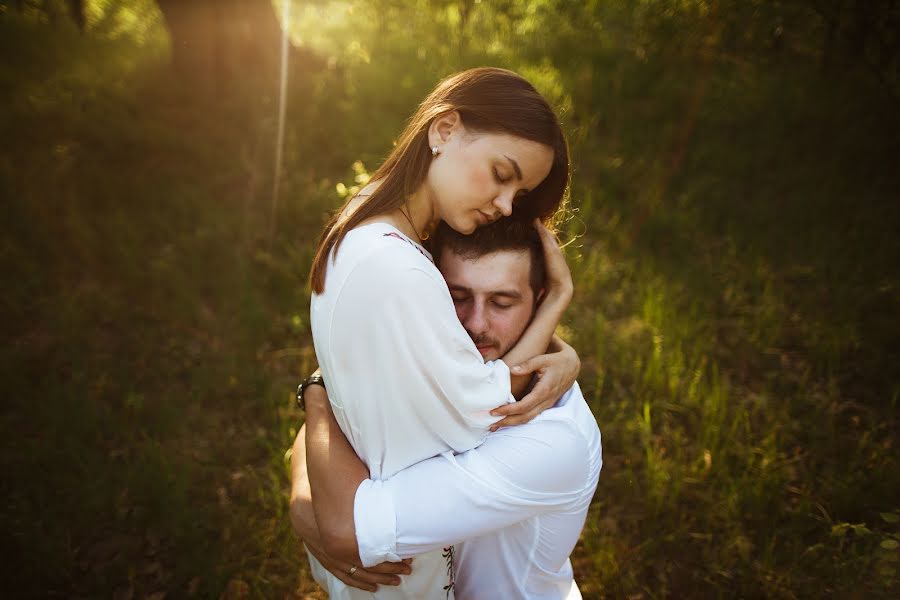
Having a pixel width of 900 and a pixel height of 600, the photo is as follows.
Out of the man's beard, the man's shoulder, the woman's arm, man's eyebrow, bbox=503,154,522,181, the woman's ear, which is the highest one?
the woman's ear

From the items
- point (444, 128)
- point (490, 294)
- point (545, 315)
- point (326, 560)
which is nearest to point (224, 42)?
point (444, 128)

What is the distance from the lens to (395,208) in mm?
2258

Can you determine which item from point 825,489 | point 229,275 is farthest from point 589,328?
point 229,275

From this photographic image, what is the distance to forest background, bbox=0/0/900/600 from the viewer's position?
3467 mm

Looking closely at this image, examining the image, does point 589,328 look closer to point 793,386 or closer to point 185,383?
point 793,386

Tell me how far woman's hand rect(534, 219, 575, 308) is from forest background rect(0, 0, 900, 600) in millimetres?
1326

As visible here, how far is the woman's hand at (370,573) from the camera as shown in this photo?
81.6 inches

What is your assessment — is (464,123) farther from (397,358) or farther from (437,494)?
(437,494)

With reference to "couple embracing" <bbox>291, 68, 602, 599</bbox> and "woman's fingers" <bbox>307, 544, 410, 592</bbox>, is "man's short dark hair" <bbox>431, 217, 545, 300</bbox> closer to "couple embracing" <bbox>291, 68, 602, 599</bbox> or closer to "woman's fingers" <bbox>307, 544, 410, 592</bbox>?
"couple embracing" <bbox>291, 68, 602, 599</bbox>

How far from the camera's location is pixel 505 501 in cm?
199

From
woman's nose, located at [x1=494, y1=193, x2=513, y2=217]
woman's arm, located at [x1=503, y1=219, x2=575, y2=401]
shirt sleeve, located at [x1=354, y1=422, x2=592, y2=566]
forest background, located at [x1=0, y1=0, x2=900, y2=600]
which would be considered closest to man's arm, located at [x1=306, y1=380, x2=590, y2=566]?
shirt sleeve, located at [x1=354, y1=422, x2=592, y2=566]

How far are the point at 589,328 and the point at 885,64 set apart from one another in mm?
4241

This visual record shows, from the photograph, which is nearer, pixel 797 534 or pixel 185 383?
pixel 797 534

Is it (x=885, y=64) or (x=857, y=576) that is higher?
(x=885, y=64)
